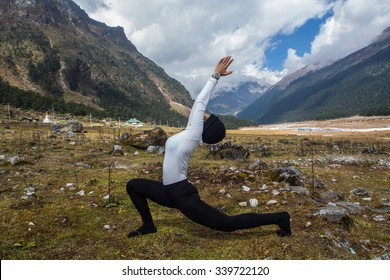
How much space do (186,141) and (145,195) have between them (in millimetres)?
1453

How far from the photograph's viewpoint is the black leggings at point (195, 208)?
17.0 feet

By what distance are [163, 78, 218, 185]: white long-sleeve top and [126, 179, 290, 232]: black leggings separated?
0.24 metres

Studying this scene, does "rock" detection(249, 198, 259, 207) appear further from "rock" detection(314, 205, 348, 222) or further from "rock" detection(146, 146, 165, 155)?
Result: "rock" detection(146, 146, 165, 155)

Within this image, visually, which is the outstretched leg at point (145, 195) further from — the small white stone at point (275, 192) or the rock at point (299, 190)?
the rock at point (299, 190)

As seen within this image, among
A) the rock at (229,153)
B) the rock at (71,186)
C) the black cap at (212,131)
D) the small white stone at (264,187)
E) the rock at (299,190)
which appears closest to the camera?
the black cap at (212,131)

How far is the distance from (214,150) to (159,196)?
14.7 meters

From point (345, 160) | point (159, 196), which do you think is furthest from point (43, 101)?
point (159, 196)

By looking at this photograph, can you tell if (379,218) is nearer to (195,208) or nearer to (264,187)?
(264,187)

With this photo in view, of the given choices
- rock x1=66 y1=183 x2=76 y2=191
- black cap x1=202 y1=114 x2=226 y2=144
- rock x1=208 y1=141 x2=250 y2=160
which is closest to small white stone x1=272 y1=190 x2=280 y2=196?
black cap x1=202 y1=114 x2=226 y2=144

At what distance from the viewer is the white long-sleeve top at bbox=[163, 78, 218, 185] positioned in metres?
4.98

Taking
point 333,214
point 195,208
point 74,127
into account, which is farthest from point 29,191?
point 74,127

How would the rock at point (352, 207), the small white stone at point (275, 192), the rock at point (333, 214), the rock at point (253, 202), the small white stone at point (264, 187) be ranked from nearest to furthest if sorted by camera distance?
the rock at point (333, 214) < the rock at point (352, 207) < the rock at point (253, 202) < the small white stone at point (275, 192) < the small white stone at point (264, 187)

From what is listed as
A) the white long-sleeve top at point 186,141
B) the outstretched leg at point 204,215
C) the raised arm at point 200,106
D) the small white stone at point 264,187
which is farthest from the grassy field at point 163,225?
the raised arm at point 200,106

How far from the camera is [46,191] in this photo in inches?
376
